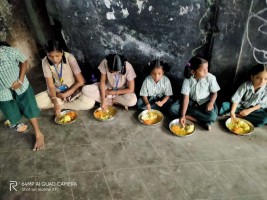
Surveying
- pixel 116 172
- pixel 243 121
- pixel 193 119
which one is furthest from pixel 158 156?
pixel 243 121

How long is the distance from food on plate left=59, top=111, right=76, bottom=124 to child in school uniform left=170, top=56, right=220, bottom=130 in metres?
1.66

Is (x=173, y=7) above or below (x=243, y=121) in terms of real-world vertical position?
above

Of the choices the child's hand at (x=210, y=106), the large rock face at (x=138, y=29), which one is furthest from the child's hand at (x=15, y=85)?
the child's hand at (x=210, y=106)

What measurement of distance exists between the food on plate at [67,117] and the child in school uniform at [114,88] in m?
0.42

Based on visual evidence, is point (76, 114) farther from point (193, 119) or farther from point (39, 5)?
point (39, 5)

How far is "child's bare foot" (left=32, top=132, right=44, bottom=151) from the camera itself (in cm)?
332

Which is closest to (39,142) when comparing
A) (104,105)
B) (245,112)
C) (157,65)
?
(104,105)

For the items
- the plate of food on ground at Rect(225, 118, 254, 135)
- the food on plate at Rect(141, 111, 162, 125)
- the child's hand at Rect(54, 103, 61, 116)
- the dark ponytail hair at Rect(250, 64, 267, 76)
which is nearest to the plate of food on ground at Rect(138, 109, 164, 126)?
the food on plate at Rect(141, 111, 162, 125)

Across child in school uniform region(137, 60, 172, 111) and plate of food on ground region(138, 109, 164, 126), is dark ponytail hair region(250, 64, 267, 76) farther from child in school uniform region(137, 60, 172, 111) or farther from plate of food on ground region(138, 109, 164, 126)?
plate of food on ground region(138, 109, 164, 126)

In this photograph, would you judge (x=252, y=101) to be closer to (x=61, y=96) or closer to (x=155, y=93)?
→ (x=155, y=93)

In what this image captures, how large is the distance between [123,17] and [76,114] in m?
1.83

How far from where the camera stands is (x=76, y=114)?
12.9 feet

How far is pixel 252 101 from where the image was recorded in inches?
136

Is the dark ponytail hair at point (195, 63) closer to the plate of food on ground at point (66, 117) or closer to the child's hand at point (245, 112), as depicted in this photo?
the child's hand at point (245, 112)
